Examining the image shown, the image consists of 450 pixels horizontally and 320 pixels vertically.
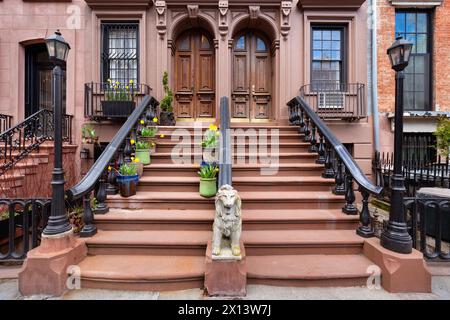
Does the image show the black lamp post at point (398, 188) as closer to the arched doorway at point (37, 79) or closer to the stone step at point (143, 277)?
the stone step at point (143, 277)

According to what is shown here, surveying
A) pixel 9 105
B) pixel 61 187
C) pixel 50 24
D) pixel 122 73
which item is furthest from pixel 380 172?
pixel 9 105

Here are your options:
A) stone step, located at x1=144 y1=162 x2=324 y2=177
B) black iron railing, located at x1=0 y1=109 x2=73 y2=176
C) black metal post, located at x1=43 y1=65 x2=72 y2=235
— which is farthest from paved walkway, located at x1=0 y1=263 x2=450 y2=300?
black iron railing, located at x1=0 y1=109 x2=73 y2=176

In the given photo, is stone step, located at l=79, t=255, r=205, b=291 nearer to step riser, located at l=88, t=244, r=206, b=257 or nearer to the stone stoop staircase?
the stone stoop staircase

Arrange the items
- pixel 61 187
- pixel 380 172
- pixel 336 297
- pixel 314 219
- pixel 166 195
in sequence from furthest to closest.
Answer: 1. pixel 380 172
2. pixel 166 195
3. pixel 314 219
4. pixel 61 187
5. pixel 336 297

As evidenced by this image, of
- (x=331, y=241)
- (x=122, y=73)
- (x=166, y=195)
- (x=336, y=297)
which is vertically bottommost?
(x=336, y=297)

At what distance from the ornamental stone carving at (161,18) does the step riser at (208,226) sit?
602 centimetres

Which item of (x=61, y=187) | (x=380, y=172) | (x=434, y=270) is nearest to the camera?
(x=61, y=187)

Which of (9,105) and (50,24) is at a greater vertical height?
(50,24)

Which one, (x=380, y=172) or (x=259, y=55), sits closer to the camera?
(x=380, y=172)

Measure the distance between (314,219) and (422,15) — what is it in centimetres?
845

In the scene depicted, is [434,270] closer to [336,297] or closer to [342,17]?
[336,297]

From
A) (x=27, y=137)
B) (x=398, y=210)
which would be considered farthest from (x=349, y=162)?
(x=27, y=137)

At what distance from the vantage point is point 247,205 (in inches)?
178

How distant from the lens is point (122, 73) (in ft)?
26.4
